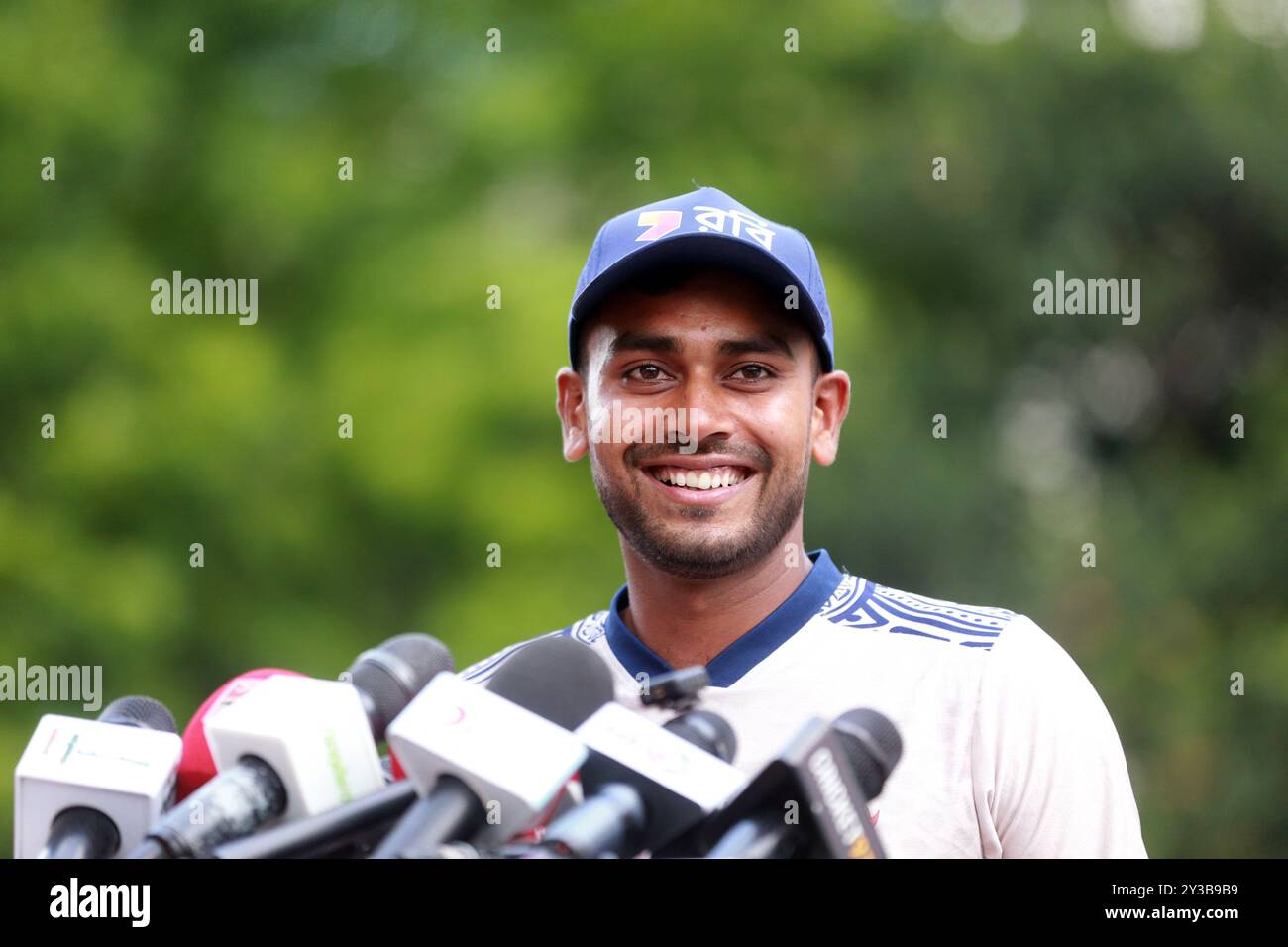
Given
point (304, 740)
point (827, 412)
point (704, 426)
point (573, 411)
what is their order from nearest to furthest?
1. point (304, 740)
2. point (704, 426)
3. point (827, 412)
4. point (573, 411)

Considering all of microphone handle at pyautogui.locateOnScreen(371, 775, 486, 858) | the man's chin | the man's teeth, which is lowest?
microphone handle at pyautogui.locateOnScreen(371, 775, 486, 858)

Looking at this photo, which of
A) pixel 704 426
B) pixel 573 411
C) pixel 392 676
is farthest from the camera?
pixel 573 411

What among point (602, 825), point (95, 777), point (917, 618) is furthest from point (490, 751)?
point (917, 618)

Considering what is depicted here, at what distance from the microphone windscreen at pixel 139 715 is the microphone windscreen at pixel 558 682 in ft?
1.62

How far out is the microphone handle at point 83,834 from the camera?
2312 mm

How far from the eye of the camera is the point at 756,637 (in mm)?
3389

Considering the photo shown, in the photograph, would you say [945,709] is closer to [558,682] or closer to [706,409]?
[706,409]

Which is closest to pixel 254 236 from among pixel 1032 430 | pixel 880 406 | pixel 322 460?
pixel 322 460

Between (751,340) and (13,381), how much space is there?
870cm

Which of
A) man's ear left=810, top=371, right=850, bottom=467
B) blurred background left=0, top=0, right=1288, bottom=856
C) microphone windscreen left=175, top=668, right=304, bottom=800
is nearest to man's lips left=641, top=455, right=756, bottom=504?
man's ear left=810, top=371, right=850, bottom=467

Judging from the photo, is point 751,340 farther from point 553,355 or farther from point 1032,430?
point 1032,430

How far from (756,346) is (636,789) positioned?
4.66 feet

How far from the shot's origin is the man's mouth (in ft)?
11.1

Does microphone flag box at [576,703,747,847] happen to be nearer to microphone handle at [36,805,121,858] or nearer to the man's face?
microphone handle at [36,805,121,858]
